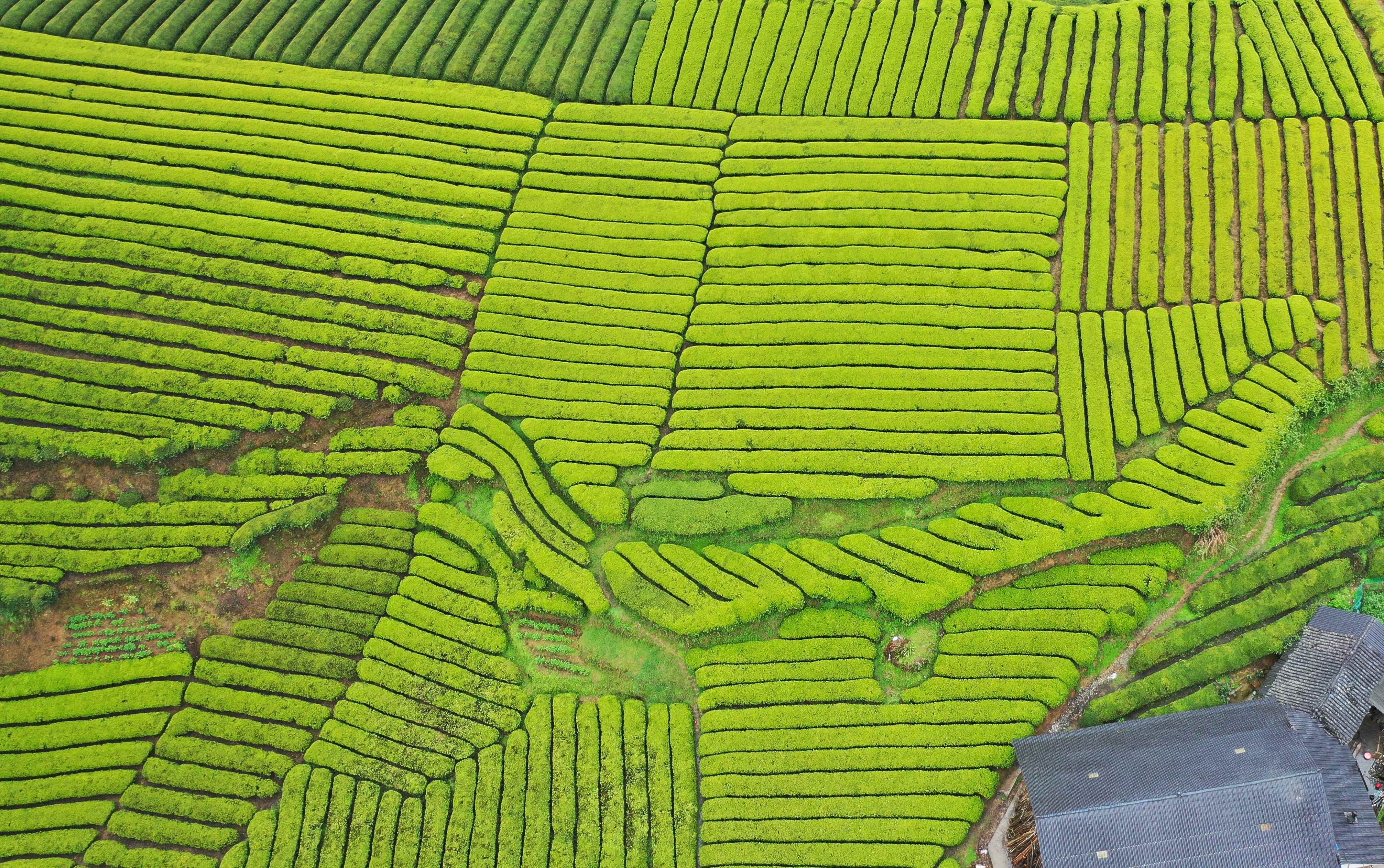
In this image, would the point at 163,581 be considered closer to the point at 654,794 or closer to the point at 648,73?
the point at 654,794

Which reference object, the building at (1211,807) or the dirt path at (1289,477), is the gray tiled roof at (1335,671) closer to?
the building at (1211,807)

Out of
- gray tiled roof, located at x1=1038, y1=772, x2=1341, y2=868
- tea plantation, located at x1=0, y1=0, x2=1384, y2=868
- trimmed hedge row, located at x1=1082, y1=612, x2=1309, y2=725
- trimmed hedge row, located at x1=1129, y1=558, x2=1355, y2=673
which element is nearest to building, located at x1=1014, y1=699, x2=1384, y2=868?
gray tiled roof, located at x1=1038, y1=772, x2=1341, y2=868

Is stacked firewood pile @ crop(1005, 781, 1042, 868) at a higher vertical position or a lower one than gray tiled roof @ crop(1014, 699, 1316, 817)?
lower

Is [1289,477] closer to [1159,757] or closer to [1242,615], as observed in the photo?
[1242,615]

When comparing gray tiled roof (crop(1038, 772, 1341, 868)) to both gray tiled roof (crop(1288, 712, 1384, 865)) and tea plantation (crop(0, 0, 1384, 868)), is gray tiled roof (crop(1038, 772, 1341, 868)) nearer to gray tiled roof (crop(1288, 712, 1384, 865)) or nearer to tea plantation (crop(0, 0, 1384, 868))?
gray tiled roof (crop(1288, 712, 1384, 865))

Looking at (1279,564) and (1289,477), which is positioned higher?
(1289,477)

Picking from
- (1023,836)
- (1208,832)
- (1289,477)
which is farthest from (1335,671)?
(1023,836)

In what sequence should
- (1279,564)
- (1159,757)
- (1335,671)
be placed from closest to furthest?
(1159,757)
(1335,671)
(1279,564)
